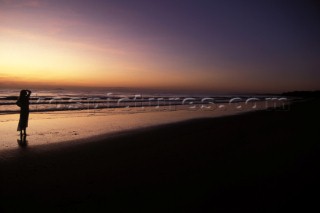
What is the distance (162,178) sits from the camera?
23.1ft

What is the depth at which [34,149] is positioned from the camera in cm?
1069

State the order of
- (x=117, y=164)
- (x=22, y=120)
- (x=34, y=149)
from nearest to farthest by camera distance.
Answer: (x=117, y=164) → (x=34, y=149) → (x=22, y=120)

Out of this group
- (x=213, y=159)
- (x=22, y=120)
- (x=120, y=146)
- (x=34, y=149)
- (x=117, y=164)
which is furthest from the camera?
(x=22, y=120)

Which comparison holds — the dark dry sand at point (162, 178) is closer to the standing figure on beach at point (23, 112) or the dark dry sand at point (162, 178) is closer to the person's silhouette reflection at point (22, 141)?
the person's silhouette reflection at point (22, 141)

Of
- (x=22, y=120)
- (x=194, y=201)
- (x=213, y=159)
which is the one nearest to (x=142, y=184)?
(x=194, y=201)

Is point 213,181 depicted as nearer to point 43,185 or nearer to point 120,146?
point 43,185

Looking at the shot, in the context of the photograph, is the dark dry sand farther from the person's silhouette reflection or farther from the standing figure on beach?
the standing figure on beach

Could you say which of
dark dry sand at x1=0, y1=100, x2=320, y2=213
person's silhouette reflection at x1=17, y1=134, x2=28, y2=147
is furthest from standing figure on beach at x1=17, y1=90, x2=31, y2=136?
dark dry sand at x1=0, y1=100, x2=320, y2=213

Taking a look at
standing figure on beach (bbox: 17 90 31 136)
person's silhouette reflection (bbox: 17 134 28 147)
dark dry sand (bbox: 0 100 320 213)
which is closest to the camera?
dark dry sand (bbox: 0 100 320 213)

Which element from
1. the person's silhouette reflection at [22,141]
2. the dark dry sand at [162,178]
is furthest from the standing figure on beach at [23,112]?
the dark dry sand at [162,178]

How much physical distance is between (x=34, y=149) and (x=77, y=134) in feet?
13.1

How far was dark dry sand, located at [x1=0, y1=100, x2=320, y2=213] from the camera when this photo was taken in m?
5.41

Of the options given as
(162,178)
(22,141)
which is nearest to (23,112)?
(22,141)

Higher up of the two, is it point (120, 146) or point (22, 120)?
point (22, 120)
